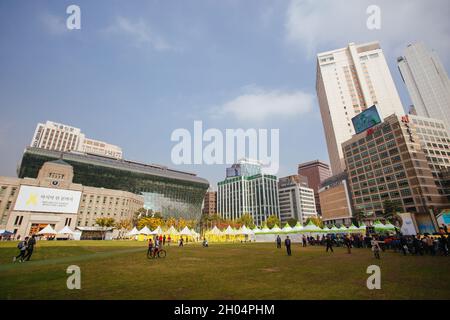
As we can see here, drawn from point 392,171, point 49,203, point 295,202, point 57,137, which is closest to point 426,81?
point 295,202

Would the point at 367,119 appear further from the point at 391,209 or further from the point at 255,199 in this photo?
the point at 255,199

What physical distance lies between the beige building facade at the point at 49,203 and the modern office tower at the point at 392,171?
10839cm

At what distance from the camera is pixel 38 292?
861 cm

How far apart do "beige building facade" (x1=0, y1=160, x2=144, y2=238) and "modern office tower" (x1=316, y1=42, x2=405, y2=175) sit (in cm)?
12819

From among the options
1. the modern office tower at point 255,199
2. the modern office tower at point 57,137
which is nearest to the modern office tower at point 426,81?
the modern office tower at point 255,199

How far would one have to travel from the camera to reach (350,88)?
139 meters

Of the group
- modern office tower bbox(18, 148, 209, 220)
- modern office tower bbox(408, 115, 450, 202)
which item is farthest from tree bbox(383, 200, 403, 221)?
modern office tower bbox(18, 148, 209, 220)

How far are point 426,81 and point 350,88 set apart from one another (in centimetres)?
9153

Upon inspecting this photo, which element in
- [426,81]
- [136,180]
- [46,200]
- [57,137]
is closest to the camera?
Result: [46,200]

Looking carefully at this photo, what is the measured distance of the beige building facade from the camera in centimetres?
7768

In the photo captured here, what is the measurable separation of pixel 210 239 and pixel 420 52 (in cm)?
23086

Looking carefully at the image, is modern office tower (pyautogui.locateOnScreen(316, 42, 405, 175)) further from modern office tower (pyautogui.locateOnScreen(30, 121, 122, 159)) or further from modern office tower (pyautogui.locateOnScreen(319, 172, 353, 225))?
modern office tower (pyautogui.locateOnScreen(30, 121, 122, 159))
